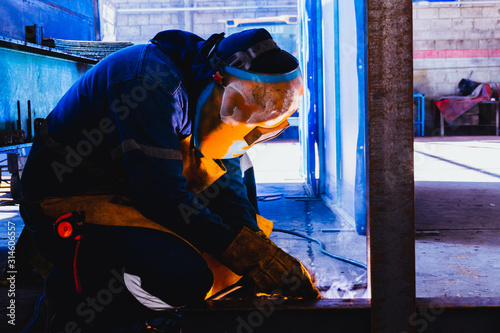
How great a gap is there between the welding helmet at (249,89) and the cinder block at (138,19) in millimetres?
12902

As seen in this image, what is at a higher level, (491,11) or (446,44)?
(491,11)

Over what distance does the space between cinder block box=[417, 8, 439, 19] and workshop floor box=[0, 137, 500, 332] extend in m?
7.07

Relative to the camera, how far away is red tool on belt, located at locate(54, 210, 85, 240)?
4.66 feet

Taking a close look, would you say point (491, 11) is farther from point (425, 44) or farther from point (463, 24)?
point (425, 44)

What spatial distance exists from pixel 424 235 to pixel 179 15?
11.8 meters

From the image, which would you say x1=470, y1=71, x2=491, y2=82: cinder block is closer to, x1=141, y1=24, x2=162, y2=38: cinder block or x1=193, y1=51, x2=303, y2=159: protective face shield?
x1=141, y1=24, x2=162, y2=38: cinder block

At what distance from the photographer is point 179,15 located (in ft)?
43.5

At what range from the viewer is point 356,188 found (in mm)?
3033

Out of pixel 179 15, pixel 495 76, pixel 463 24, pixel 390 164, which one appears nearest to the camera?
pixel 390 164

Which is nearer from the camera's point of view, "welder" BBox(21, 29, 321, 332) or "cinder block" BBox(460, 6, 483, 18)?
"welder" BBox(21, 29, 321, 332)


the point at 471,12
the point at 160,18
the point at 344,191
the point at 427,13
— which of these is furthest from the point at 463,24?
the point at 344,191

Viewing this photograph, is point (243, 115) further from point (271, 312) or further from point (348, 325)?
point (348, 325)

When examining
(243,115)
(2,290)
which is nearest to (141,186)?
(243,115)

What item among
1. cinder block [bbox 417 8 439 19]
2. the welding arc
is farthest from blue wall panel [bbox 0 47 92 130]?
cinder block [bbox 417 8 439 19]
